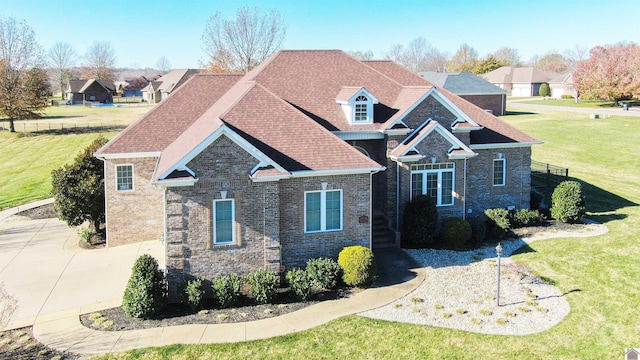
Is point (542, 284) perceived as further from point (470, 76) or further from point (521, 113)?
point (521, 113)

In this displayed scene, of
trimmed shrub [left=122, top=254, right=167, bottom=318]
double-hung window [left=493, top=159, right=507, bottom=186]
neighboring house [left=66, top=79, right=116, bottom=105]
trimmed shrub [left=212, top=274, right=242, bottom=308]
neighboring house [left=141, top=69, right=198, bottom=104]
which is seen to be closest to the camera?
trimmed shrub [left=122, top=254, right=167, bottom=318]

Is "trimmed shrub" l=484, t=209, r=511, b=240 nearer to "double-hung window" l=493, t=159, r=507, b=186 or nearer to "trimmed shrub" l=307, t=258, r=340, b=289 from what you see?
"double-hung window" l=493, t=159, r=507, b=186

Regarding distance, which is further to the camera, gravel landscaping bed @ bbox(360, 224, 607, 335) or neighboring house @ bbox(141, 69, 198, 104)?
neighboring house @ bbox(141, 69, 198, 104)

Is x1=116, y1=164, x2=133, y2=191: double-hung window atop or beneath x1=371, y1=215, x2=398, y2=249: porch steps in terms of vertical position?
atop

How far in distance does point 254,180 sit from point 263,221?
150cm

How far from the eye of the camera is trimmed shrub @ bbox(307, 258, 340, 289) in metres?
19.3

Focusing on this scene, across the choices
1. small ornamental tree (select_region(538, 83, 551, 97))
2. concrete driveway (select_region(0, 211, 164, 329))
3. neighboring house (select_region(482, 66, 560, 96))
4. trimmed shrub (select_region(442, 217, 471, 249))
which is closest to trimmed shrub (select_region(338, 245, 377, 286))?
trimmed shrub (select_region(442, 217, 471, 249))

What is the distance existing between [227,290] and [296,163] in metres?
5.21

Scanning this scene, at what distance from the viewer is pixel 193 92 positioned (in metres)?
28.6

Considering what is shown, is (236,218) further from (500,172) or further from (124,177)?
(500,172)

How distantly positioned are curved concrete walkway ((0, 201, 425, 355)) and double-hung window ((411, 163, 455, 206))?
3.47 metres

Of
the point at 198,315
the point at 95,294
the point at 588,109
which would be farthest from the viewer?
the point at 588,109

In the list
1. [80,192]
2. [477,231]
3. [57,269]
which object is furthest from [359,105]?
[57,269]

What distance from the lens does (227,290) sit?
715 inches
